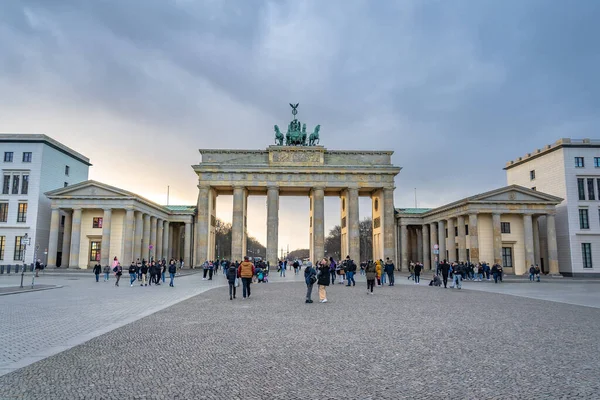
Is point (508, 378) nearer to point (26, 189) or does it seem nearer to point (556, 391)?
point (556, 391)

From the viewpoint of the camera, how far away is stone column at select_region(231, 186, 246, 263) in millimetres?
61500

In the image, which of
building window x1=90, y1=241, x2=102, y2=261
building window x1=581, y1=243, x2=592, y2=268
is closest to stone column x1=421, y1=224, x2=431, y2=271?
building window x1=581, y1=243, x2=592, y2=268

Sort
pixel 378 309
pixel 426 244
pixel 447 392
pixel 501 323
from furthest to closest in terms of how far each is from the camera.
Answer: pixel 426 244, pixel 378 309, pixel 501 323, pixel 447 392

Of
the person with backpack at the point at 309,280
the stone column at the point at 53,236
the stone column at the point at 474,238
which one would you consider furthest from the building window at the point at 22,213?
the stone column at the point at 474,238

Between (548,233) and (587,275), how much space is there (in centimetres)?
684

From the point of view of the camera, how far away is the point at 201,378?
677 centimetres

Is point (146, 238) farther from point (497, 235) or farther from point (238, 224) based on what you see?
point (497, 235)

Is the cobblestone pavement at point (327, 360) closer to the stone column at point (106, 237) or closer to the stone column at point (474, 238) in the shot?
the stone column at point (474, 238)

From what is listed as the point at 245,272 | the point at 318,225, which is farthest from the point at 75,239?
the point at 245,272

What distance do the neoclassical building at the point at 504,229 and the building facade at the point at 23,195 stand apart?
50.5 meters

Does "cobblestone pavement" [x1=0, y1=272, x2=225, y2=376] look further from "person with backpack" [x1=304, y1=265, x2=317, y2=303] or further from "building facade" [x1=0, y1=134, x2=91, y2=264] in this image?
"building facade" [x1=0, y1=134, x2=91, y2=264]

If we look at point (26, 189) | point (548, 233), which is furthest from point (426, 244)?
point (26, 189)

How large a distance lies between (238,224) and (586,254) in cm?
4602

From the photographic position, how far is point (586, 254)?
169 ft
